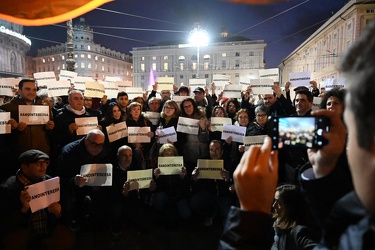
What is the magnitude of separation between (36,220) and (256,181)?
3675 mm

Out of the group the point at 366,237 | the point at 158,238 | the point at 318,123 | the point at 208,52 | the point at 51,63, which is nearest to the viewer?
the point at 366,237

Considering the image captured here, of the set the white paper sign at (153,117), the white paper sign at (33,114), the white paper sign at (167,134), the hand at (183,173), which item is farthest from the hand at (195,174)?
the white paper sign at (33,114)

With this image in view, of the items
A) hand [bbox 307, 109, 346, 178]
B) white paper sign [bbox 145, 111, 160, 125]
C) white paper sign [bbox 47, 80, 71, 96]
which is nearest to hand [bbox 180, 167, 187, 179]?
white paper sign [bbox 145, 111, 160, 125]

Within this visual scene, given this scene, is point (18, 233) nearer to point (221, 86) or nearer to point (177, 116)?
point (177, 116)

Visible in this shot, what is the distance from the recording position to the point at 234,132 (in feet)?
17.2

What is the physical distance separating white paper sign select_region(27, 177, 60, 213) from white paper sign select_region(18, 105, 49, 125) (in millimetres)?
1637

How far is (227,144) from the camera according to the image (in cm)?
557

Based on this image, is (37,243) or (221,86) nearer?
(37,243)

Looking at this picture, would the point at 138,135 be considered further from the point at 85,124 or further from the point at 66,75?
the point at 66,75

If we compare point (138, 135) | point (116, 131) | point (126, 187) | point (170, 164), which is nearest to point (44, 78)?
point (116, 131)

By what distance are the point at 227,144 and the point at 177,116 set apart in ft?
4.20

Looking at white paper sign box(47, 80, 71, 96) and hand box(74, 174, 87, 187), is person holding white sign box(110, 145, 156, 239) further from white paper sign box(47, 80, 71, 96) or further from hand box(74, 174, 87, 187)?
white paper sign box(47, 80, 71, 96)

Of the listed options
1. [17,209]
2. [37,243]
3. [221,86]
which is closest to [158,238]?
[37,243]

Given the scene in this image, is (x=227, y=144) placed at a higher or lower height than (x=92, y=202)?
higher
